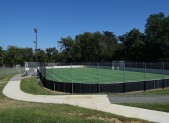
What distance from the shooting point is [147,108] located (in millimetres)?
14820

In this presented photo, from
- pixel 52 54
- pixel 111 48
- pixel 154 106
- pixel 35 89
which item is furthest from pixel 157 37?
pixel 154 106

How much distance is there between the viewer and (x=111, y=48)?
13262 cm

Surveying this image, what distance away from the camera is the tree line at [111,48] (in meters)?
90.2

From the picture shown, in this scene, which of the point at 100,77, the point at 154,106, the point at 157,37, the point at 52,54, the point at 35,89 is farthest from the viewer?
the point at 52,54

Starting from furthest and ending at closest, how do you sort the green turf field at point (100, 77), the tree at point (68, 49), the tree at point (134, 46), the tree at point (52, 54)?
the tree at point (52, 54)
the tree at point (68, 49)
the tree at point (134, 46)
the green turf field at point (100, 77)

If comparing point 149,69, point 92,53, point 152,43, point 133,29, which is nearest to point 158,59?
point 152,43

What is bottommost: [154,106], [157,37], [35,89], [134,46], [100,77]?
[100,77]

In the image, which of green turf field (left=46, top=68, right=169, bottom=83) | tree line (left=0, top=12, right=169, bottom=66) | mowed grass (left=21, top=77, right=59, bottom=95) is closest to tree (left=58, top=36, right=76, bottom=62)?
tree line (left=0, top=12, right=169, bottom=66)

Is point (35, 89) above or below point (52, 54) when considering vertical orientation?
below

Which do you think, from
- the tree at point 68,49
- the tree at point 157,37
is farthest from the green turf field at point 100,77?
the tree at point 68,49

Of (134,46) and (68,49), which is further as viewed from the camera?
(68,49)

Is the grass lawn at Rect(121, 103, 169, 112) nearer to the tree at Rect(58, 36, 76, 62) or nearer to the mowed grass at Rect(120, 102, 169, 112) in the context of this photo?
the mowed grass at Rect(120, 102, 169, 112)

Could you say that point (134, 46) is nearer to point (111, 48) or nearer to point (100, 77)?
point (111, 48)

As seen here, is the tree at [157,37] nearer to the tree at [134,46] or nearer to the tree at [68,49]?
the tree at [134,46]
